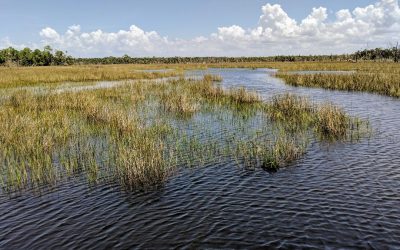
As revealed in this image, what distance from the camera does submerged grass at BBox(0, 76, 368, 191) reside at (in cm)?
1091

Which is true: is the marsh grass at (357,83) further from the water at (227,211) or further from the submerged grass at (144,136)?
the water at (227,211)

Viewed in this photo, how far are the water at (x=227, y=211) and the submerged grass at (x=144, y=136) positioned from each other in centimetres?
79

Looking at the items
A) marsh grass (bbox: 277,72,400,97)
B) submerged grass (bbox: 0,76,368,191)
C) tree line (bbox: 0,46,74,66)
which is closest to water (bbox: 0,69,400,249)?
submerged grass (bbox: 0,76,368,191)

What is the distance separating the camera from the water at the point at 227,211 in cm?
717

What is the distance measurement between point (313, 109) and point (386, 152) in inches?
300

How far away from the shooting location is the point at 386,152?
12820 mm

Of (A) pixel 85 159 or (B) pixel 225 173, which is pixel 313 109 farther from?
(A) pixel 85 159

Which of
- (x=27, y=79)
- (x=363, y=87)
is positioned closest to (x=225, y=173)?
(x=363, y=87)

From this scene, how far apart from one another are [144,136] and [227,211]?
724 cm

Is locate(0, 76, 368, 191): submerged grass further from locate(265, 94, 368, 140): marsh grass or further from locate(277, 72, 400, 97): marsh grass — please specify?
locate(277, 72, 400, 97): marsh grass

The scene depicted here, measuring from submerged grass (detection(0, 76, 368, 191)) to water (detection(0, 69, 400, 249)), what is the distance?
0.79 metres

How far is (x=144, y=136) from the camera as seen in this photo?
14727mm

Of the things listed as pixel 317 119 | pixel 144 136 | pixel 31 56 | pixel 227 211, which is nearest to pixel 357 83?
pixel 317 119

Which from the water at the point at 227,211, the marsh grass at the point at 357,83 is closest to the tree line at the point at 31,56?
the marsh grass at the point at 357,83
